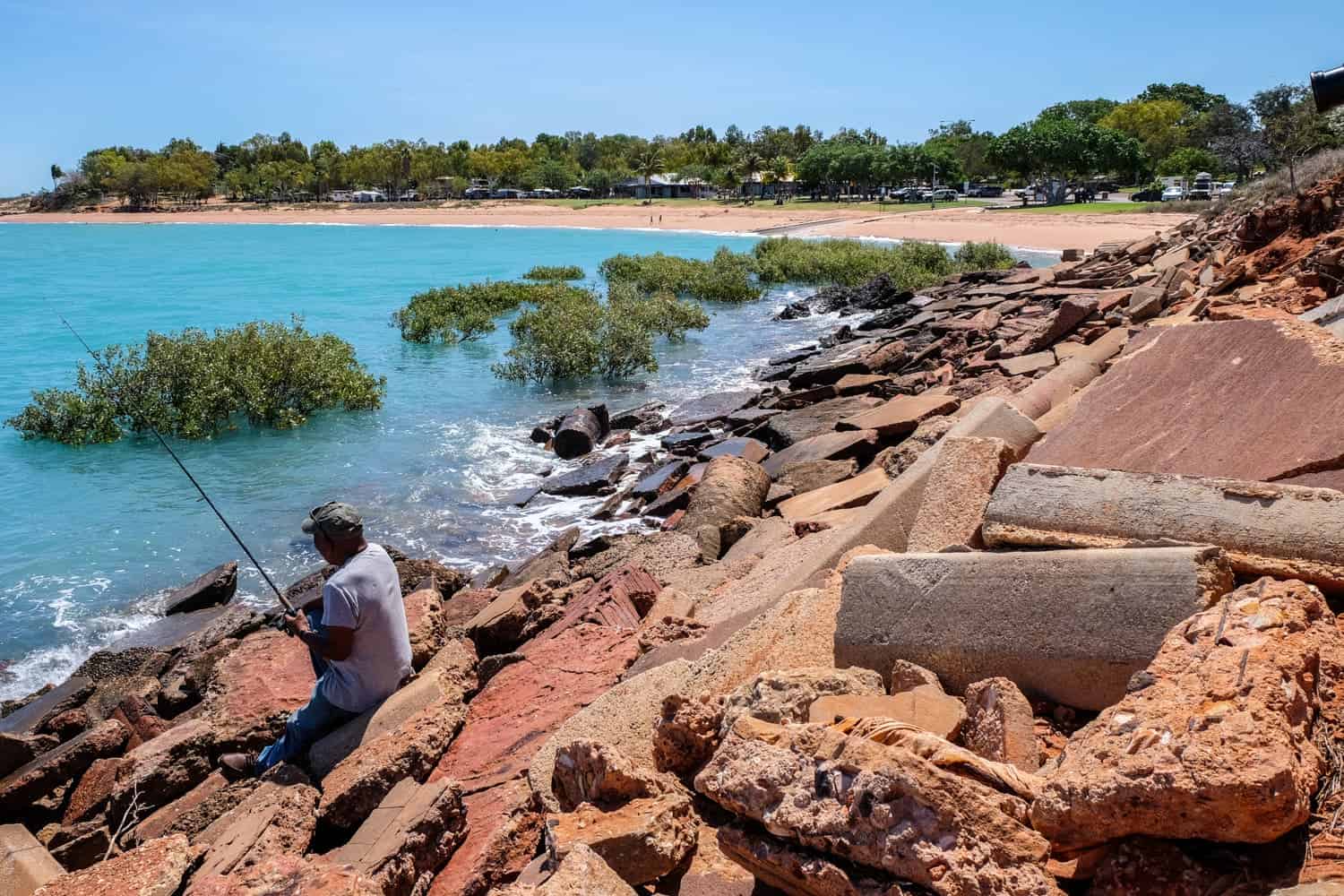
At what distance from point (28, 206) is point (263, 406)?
15932 cm

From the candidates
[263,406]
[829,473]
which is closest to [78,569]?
[263,406]

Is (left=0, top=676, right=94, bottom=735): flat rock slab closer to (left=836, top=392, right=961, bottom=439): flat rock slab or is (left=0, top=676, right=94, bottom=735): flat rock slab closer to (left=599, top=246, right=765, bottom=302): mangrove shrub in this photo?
(left=836, top=392, right=961, bottom=439): flat rock slab

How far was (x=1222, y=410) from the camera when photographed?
4.54 metres

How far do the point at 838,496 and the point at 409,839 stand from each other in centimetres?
501

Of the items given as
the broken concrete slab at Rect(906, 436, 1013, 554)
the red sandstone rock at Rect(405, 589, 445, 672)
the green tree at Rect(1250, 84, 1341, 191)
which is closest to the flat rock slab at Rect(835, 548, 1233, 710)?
the broken concrete slab at Rect(906, 436, 1013, 554)

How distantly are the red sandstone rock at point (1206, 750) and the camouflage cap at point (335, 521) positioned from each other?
348 centimetres

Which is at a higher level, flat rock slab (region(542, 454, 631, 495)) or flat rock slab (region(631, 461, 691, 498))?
flat rock slab (region(631, 461, 691, 498))

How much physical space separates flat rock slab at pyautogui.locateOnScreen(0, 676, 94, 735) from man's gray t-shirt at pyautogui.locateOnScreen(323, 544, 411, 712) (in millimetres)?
3544

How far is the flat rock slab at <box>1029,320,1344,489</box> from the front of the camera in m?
4.08

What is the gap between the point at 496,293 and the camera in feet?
101

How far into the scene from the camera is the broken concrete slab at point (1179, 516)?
3.32 meters

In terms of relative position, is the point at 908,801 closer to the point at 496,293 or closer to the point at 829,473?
the point at 829,473

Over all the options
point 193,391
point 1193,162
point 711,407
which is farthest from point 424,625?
point 1193,162

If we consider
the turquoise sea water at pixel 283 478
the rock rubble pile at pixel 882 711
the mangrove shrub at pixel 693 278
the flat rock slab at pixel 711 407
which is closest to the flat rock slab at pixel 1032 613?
the rock rubble pile at pixel 882 711
